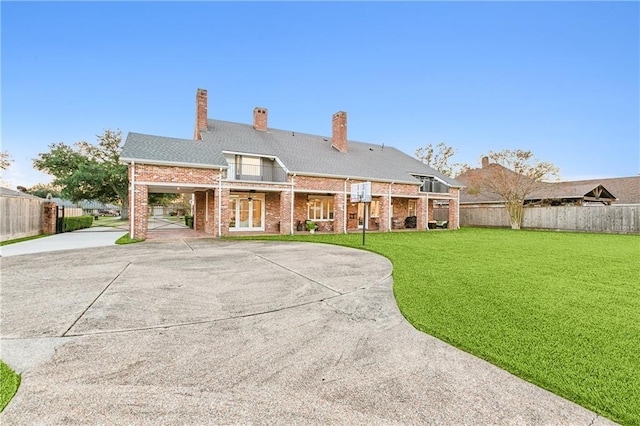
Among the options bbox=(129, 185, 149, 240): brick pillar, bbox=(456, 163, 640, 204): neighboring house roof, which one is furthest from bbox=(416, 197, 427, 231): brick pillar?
bbox=(129, 185, 149, 240): brick pillar

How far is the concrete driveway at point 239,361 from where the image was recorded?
2.02m

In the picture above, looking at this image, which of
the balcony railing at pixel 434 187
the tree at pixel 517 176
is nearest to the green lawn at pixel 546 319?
the balcony railing at pixel 434 187

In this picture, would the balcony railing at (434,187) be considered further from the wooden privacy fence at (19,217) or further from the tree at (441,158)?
the wooden privacy fence at (19,217)

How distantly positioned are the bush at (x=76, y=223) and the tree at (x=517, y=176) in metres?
30.9

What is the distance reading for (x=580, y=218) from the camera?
782 inches

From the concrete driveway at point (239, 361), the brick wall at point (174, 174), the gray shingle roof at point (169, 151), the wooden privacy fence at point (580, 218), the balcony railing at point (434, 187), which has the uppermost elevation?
the gray shingle roof at point (169, 151)

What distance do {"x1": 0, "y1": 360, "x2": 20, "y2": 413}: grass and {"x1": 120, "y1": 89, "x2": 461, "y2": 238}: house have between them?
11560mm

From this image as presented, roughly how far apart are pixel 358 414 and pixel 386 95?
23.7 meters

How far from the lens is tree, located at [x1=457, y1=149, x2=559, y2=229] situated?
22125 millimetres

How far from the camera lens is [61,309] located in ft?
13.4

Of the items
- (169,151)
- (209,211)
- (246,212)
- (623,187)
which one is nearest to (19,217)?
(169,151)

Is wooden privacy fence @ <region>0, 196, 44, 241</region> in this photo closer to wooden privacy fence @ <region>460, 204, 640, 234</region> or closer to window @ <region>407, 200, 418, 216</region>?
window @ <region>407, 200, 418, 216</region>

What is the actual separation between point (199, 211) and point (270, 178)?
19.2ft

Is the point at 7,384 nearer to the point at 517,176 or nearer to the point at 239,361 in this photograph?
the point at 239,361
